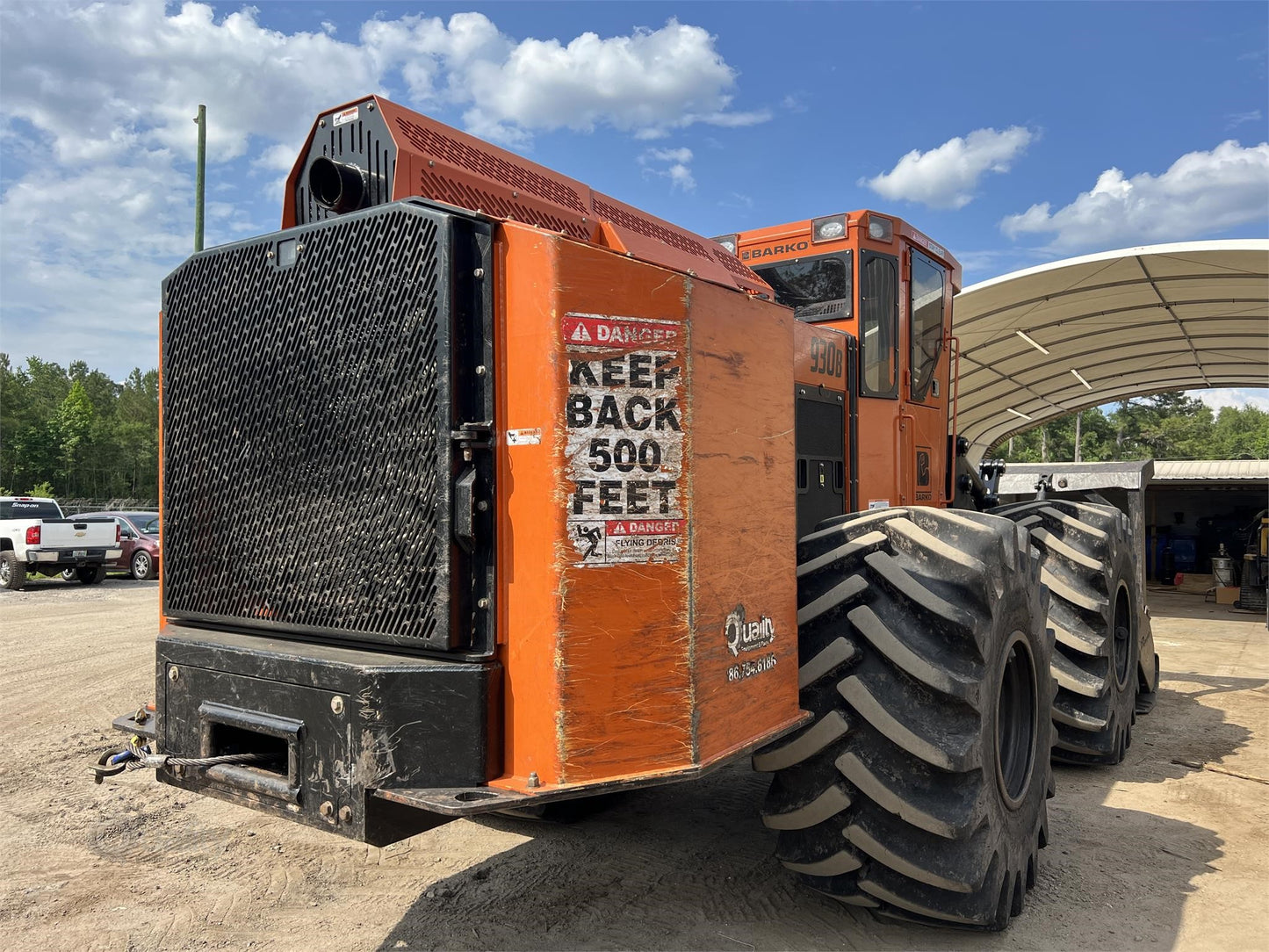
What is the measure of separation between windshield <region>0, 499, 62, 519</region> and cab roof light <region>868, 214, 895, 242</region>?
19.5m

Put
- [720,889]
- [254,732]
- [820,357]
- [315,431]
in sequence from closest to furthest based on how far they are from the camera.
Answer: [254,732] < [315,431] < [720,889] < [820,357]

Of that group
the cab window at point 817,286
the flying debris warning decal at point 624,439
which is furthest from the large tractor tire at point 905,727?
the cab window at point 817,286

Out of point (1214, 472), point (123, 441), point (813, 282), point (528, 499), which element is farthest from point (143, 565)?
point (123, 441)

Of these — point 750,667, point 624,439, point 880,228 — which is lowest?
point 750,667

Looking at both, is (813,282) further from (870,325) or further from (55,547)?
(55,547)

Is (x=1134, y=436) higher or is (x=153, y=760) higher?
(x=1134, y=436)

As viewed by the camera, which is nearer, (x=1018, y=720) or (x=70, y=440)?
(x=1018, y=720)

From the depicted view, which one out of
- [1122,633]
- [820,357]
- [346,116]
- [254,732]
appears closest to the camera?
[254,732]

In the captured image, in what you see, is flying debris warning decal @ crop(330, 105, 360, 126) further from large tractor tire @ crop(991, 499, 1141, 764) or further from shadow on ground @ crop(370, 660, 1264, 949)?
large tractor tire @ crop(991, 499, 1141, 764)

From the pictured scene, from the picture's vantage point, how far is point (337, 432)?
9.93 ft

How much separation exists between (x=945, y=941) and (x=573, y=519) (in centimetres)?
217

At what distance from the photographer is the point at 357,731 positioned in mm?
2688

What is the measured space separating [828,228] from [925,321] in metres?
0.93

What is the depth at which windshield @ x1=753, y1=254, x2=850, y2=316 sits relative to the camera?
207 inches
